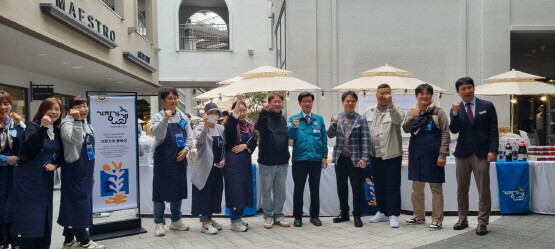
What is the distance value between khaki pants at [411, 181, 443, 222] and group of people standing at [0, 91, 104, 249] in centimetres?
403

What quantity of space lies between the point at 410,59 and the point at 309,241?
7561mm

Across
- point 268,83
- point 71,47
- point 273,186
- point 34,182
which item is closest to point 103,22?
point 71,47

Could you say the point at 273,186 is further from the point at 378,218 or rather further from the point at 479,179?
the point at 479,179

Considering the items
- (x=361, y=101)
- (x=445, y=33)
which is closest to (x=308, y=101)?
(x=361, y=101)

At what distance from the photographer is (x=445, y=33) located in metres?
11.4

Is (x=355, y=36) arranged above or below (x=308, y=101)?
above

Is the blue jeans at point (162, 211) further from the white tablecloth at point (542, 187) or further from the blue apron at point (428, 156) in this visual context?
the white tablecloth at point (542, 187)

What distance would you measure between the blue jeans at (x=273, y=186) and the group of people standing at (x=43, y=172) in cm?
215

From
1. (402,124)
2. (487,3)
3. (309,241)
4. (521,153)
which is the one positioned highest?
(487,3)

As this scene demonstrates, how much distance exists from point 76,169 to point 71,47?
6.94 metres

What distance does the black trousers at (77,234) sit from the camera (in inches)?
192

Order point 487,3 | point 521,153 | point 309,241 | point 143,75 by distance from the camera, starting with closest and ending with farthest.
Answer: point 309,241, point 521,153, point 487,3, point 143,75

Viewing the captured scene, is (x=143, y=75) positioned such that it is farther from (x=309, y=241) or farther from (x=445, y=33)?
(x=309, y=241)

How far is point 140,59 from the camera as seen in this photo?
17.5 metres
